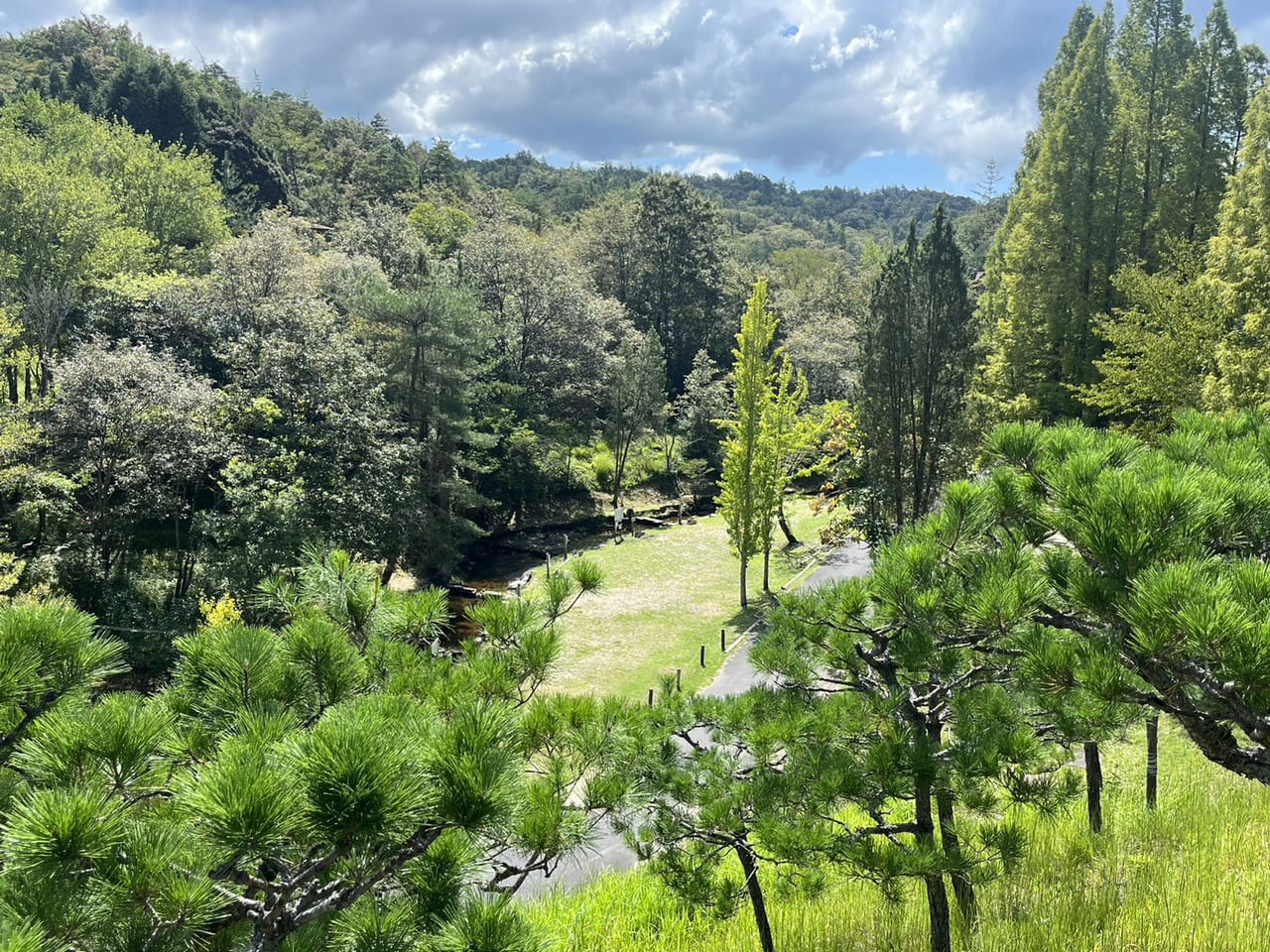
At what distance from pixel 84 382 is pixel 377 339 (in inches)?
306

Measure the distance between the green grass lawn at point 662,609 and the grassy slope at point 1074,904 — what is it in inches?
207

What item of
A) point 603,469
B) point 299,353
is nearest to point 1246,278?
point 299,353

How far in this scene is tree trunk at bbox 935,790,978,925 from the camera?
3.03m

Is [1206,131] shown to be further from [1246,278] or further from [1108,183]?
[1246,278]

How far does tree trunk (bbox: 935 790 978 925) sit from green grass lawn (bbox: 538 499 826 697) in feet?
20.9

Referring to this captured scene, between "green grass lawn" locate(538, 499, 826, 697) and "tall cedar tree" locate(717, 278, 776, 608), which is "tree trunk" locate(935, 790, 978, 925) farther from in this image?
"tall cedar tree" locate(717, 278, 776, 608)

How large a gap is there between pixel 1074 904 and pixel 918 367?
1174cm

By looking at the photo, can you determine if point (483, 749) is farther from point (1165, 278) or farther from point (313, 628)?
point (1165, 278)

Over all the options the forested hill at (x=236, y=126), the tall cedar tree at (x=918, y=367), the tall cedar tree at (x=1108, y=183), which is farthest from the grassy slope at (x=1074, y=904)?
the forested hill at (x=236, y=126)

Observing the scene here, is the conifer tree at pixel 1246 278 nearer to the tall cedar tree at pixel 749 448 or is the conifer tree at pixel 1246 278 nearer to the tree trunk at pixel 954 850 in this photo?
the tall cedar tree at pixel 749 448

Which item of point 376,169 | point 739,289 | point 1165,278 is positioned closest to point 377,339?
point 1165,278

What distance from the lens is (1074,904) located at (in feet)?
12.7

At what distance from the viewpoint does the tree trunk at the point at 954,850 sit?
9.94ft

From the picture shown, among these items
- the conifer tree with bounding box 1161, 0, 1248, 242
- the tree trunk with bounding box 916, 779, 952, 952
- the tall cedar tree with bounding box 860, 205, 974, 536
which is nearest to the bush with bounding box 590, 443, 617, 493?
the tall cedar tree with bounding box 860, 205, 974, 536
